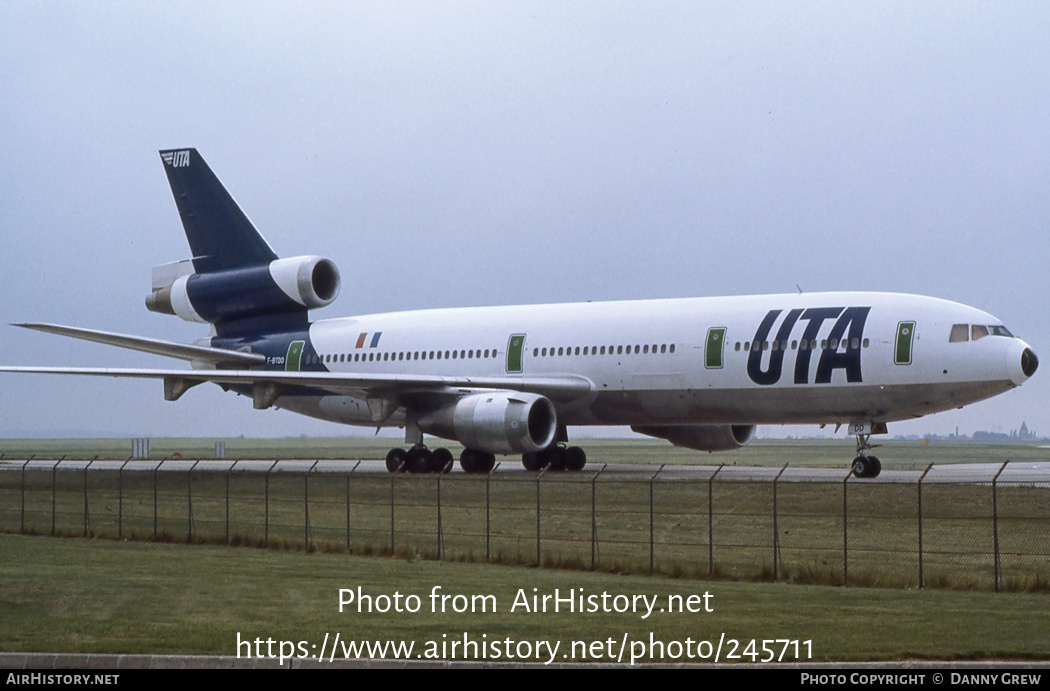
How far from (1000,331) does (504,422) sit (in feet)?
37.2

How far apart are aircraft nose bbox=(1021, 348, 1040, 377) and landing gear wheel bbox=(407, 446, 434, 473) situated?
15185mm

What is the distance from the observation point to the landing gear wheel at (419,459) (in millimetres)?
37406

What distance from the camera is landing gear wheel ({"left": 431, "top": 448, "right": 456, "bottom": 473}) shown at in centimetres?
3741

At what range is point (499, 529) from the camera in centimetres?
2472

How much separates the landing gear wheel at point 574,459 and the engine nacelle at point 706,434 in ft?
5.63

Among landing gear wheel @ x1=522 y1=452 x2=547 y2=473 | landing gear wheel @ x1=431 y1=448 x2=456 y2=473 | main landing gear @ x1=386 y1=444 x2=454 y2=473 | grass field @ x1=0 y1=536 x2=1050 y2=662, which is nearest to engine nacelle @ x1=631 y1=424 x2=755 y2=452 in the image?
landing gear wheel @ x1=522 y1=452 x2=547 y2=473

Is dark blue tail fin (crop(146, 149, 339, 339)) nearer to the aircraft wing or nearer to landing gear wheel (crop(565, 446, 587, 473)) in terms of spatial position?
the aircraft wing

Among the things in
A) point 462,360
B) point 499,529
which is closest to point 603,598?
point 499,529

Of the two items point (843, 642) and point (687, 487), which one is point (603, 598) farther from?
point (687, 487)

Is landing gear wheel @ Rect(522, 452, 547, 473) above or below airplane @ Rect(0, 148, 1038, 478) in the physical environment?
below

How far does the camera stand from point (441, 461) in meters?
37.5

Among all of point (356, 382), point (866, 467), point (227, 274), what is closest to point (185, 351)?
point (227, 274)

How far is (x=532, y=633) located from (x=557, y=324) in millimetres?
23791

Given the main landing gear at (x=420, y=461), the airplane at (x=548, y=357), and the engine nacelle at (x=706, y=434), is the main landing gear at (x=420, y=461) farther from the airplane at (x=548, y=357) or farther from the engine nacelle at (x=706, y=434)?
the engine nacelle at (x=706, y=434)
